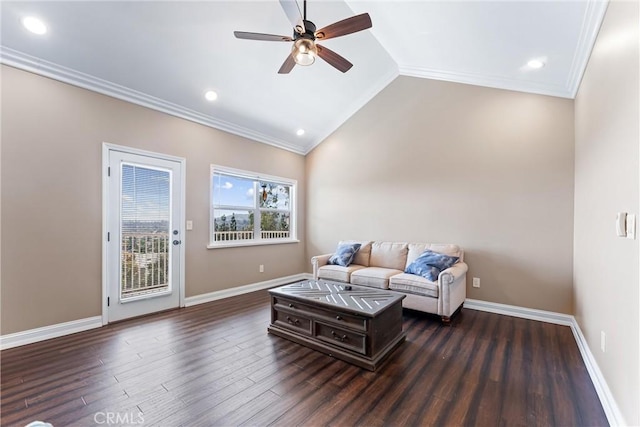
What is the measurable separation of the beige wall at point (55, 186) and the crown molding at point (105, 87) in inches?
2.7

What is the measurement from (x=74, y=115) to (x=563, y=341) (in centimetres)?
576

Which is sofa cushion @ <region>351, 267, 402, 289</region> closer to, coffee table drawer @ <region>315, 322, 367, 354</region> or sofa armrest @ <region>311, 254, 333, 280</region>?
sofa armrest @ <region>311, 254, 333, 280</region>

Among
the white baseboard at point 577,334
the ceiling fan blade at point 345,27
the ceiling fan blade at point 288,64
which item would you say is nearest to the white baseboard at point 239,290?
the white baseboard at point 577,334

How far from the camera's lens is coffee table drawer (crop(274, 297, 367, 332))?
2450 millimetres

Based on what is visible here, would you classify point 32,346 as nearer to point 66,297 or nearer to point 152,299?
point 66,297

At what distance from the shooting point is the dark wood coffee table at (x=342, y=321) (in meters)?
2.40

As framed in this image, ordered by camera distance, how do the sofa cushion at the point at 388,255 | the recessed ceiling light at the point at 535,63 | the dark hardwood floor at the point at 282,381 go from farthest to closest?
the sofa cushion at the point at 388,255 → the recessed ceiling light at the point at 535,63 → the dark hardwood floor at the point at 282,381

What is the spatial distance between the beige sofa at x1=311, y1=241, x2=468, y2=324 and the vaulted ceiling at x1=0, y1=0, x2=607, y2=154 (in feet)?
8.04

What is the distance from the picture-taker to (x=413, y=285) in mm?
3518

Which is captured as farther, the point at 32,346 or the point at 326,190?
the point at 326,190

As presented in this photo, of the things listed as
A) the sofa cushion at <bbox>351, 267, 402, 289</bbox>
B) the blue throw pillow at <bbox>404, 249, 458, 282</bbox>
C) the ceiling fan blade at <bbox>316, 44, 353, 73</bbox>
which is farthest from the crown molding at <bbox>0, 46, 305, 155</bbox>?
the blue throw pillow at <bbox>404, 249, 458, 282</bbox>

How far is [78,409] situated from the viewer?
5.99ft

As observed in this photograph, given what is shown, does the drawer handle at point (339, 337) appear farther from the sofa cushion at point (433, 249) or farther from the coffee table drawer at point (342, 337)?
the sofa cushion at point (433, 249)

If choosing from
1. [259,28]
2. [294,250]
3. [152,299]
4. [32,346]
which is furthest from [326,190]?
[32,346]
